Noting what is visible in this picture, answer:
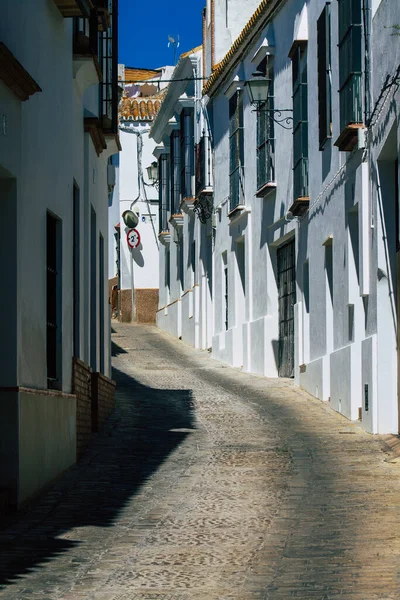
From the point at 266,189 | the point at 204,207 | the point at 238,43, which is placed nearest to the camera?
the point at 266,189

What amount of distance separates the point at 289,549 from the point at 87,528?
1.71 metres

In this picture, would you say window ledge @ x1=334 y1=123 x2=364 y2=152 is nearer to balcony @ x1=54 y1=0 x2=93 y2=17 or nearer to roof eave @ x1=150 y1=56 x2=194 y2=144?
balcony @ x1=54 y1=0 x2=93 y2=17

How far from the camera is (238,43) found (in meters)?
22.6

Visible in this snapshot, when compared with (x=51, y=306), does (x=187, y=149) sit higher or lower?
higher

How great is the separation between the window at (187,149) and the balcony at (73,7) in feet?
56.6

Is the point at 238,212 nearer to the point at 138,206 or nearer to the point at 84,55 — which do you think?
the point at 84,55

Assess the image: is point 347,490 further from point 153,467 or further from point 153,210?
point 153,210

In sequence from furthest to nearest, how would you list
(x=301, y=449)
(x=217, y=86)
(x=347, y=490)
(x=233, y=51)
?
(x=217, y=86) → (x=233, y=51) → (x=301, y=449) → (x=347, y=490)

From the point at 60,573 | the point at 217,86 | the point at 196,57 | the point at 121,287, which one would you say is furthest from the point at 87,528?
the point at 121,287

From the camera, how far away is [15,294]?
9203 mm

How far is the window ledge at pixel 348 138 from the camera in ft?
45.2

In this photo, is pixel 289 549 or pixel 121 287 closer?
pixel 289 549

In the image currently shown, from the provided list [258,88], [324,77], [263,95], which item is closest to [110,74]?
[258,88]

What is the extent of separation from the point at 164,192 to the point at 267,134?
13.5 meters
